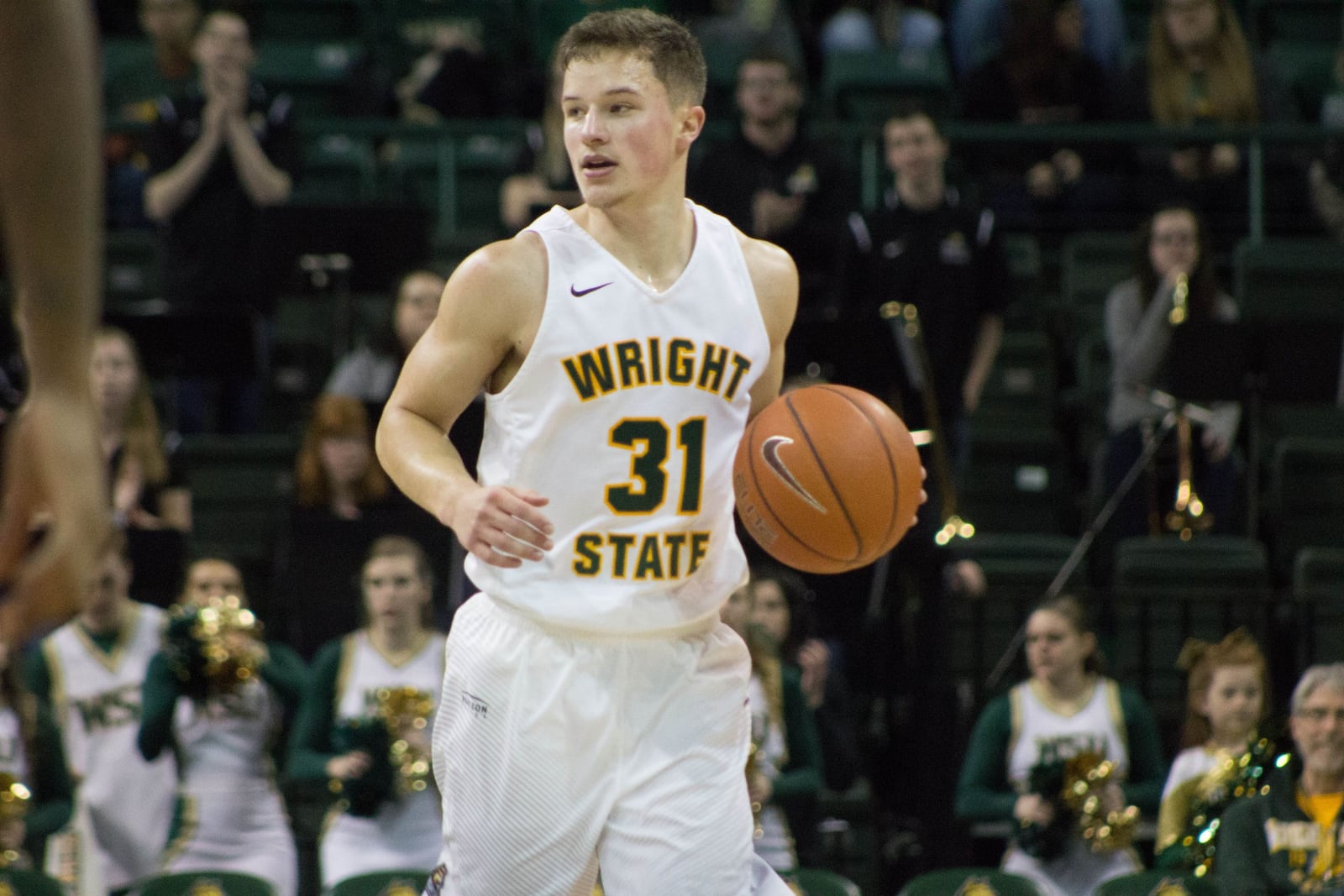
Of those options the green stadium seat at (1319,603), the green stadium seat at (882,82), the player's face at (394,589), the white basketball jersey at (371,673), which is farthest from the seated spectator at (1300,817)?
the green stadium seat at (882,82)

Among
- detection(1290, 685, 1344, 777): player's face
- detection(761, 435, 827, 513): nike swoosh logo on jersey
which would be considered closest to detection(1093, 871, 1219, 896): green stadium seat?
detection(1290, 685, 1344, 777): player's face

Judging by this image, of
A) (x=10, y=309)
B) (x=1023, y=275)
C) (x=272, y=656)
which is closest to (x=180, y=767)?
(x=272, y=656)

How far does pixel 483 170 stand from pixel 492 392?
26.4ft

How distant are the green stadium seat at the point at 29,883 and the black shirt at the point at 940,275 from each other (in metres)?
4.38

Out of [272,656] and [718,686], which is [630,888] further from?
[272,656]

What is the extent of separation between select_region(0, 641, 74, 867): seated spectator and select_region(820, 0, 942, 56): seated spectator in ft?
24.1

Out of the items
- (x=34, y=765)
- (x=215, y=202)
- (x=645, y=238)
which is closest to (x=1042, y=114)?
(x=215, y=202)

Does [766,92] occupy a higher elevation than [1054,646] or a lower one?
higher

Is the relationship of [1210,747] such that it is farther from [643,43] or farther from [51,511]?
[51,511]

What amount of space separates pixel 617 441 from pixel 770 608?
3655 millimetres

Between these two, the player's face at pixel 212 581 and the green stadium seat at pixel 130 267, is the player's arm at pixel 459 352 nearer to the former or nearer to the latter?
the player's face at pixel 212 581

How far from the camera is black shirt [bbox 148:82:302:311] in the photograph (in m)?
9.51

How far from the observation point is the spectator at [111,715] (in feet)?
23.2

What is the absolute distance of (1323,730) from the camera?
20.6 ft
